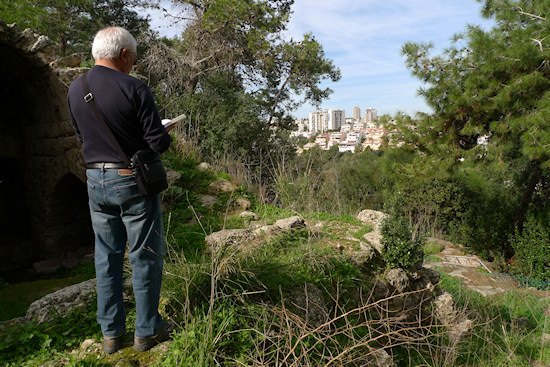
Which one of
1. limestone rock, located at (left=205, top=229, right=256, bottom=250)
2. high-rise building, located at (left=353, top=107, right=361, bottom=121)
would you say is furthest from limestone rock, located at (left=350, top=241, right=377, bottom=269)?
high-rise building, located at (left=353, top=107, right=361, bottom=121)

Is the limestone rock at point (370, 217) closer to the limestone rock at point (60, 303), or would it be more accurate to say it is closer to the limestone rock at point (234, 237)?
the limestone rock at point (234, 237)

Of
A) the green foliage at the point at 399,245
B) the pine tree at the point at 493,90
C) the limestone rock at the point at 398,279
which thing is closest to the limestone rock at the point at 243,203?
the green foliage at the point at 399,245

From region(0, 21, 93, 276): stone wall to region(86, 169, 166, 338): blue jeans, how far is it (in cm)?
368

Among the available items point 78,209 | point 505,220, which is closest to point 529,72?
point 505,220

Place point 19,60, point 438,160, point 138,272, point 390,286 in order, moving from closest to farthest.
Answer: point 138,272 < point 390,286 < point 19,60 < point 438,160

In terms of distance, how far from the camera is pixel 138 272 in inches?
69.0

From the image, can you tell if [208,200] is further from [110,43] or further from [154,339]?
[110,43]

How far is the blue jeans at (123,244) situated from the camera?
5.54ft

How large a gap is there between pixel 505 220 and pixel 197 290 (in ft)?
37.9

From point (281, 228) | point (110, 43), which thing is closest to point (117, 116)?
point (110, 43)

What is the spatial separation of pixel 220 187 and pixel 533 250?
8322 mm

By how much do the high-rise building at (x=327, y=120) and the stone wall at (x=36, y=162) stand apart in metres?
82.0

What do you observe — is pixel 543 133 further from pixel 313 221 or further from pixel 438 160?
pixel 313 221

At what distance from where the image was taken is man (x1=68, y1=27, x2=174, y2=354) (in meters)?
1.64
